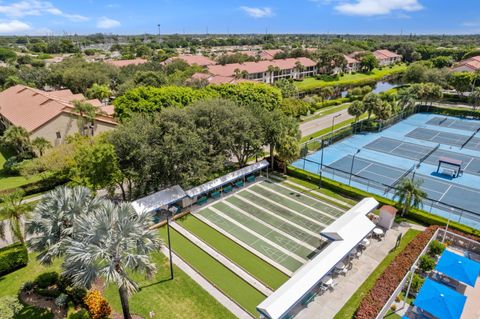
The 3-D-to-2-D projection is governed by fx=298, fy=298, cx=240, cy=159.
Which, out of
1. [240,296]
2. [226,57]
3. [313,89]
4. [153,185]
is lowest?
[240,296]

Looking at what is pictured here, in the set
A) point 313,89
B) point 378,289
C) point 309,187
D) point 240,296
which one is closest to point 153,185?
point 240,296

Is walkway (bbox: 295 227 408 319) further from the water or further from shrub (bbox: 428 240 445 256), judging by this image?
the water

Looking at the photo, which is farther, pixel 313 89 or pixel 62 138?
pixel 313 89

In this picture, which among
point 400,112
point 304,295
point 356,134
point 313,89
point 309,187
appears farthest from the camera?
point 313,89

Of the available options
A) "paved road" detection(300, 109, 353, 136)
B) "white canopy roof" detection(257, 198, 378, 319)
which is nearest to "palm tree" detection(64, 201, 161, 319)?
"white canopy roof" detection(257, 198, 378, 319)

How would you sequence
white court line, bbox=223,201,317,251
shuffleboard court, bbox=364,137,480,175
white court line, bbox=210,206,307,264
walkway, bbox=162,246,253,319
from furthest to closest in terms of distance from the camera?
1. shuffleboard court, bbox=364,137,480,175
2. white court line, bbox=223,201,317,251
3. white court line, bbox=210,206,307,264
4. walkway, bbox=162,246,253,319

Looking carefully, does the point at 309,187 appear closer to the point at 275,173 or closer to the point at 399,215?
the point at 275,173

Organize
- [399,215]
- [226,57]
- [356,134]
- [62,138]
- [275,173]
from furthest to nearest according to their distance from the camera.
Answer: [226,57]
[356,134]
[62,138]
[275,173]
[399,215]

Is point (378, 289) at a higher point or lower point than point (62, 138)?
lower
